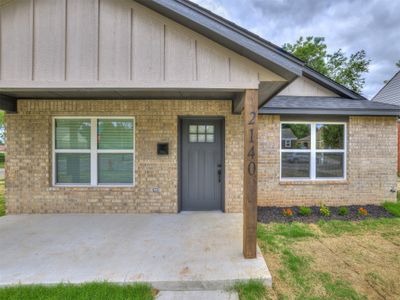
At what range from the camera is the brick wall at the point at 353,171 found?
571cm

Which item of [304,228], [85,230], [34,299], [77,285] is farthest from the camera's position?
[304,228]

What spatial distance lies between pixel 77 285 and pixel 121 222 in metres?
2.06

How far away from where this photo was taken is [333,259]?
3234 millimetres

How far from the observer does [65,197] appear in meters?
5.13

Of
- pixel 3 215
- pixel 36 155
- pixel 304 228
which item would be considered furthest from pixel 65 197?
pixel 304 228

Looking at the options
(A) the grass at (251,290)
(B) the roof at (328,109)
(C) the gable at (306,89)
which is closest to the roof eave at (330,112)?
(B) the roof at (328,109)

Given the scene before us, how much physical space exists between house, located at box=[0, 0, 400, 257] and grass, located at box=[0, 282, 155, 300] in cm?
150

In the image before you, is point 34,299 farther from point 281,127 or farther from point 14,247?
point 281,127

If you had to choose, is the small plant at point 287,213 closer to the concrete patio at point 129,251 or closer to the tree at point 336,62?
the concrete patio at point 129,251


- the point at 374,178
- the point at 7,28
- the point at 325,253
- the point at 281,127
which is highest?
the point at 7,28

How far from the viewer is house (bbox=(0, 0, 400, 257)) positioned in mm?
2918

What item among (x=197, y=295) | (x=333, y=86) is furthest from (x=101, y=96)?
(x=333, y=86)

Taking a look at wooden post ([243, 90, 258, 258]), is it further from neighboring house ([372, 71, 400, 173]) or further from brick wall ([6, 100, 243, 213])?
neighboring house ([372, 71, 400, 173])

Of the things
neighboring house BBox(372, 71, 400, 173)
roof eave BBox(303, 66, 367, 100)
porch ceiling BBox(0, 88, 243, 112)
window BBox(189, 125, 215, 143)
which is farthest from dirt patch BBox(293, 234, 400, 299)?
neighboring house BBox(372, 71, 400, 173)
